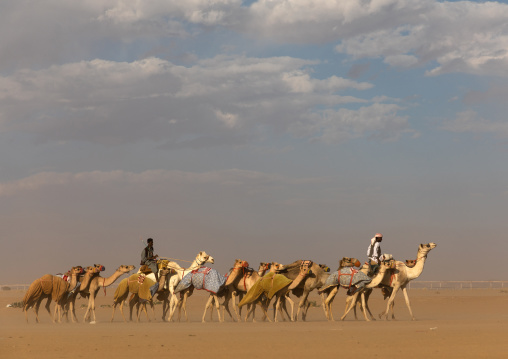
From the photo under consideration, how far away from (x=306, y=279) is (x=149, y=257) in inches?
220

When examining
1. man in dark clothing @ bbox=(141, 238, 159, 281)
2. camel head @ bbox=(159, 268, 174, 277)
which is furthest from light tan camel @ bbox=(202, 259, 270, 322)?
man in dark clothing @ bbox=(141, 238, 159, 281)

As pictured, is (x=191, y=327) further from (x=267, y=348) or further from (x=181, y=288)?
(x=267, y=348)

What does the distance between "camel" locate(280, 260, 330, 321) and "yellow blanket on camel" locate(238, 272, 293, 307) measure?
749 mm

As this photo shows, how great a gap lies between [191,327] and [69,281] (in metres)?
6.94

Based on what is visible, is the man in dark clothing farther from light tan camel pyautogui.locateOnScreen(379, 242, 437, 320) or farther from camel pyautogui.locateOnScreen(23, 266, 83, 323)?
light tan camel pyautogui.locateOnScreen(379, 242, 437, 320)

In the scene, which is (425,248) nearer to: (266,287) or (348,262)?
(348,262)

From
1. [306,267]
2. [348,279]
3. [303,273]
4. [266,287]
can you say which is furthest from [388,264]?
[266,287]

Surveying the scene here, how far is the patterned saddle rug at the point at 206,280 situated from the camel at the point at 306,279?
2.15 metres

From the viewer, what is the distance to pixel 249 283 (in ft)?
89.1

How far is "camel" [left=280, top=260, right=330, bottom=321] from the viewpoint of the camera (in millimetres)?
26906

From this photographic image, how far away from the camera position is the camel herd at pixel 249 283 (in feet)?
86.6

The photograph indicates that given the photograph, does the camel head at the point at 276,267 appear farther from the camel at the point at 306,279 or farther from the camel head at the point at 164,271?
the camel head at the point at 164,271

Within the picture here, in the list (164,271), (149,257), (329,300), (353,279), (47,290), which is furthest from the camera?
(149,257)

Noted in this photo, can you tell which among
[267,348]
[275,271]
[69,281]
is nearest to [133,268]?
[69,281]
